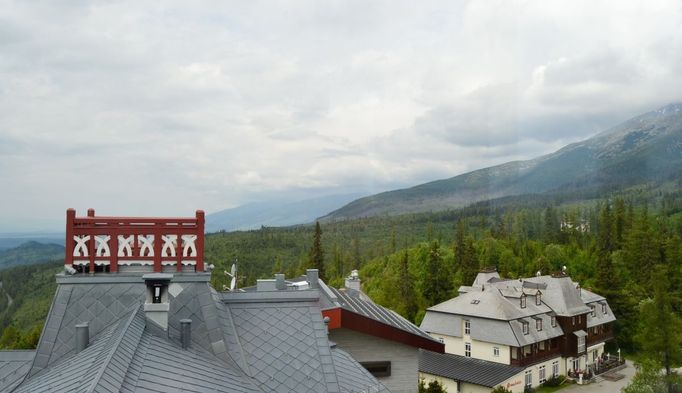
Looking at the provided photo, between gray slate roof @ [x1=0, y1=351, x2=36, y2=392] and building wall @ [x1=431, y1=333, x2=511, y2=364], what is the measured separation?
32869 mm

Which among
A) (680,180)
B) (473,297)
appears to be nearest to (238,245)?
(473,297)

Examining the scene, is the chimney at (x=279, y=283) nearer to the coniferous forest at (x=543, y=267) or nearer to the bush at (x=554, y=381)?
the coniferous forest at (x=543, y=267)

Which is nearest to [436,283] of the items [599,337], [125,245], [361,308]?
[599,337]

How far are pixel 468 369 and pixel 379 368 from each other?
2132 cm

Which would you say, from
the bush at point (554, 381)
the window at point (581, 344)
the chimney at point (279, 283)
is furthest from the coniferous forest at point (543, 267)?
the chimney at point (279, 283)

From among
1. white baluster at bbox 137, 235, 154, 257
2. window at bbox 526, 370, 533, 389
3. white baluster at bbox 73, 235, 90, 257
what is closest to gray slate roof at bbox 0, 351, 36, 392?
white baluster at bbox 73, 235, 90, 257

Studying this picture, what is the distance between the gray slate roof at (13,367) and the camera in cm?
861

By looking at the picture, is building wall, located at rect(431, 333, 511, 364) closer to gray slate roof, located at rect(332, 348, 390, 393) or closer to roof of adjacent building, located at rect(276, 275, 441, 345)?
roof of adjacent building, located at rect(276, 275, 441, 345)

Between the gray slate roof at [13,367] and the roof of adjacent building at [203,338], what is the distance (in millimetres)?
21

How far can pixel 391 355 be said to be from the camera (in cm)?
1728

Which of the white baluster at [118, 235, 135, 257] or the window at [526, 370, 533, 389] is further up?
the white baluster at [118, 235, 135, 257]

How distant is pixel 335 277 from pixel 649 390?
228 feet

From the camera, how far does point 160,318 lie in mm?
8609

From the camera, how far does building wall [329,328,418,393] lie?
16.9 meters
